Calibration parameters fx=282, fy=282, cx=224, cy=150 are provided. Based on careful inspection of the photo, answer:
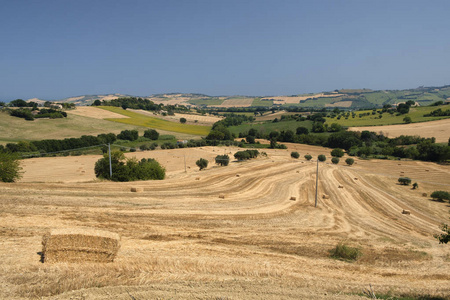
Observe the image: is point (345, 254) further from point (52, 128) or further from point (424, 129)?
point (52, 128)

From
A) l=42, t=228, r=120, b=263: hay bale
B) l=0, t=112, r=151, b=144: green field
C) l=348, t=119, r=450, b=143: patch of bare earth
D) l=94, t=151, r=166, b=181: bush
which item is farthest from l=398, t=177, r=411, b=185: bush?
l=0, t=112, r=151, b=144: green field

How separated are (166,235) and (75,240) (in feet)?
17.5

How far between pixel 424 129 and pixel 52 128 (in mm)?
118335

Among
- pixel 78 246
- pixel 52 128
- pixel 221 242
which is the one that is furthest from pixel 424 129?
pixel 52 128

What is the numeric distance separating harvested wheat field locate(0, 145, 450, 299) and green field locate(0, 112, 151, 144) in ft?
216

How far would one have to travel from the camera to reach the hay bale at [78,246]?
11312mm

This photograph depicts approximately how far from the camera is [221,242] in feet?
51.9

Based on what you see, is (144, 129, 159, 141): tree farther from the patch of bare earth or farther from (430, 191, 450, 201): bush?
the patch of bare earth

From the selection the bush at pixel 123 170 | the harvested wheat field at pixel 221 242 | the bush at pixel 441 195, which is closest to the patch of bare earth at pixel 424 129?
the bush at pixel 441 195

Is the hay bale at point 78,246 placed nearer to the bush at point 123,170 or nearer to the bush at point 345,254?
the bush at point 345,254

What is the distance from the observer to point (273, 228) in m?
19.6

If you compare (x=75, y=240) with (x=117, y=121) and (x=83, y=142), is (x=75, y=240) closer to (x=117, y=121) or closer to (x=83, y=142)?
(x=83, y=142)

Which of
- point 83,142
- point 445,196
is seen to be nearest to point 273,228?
point 445,196

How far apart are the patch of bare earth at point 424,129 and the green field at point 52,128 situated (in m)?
85.7
